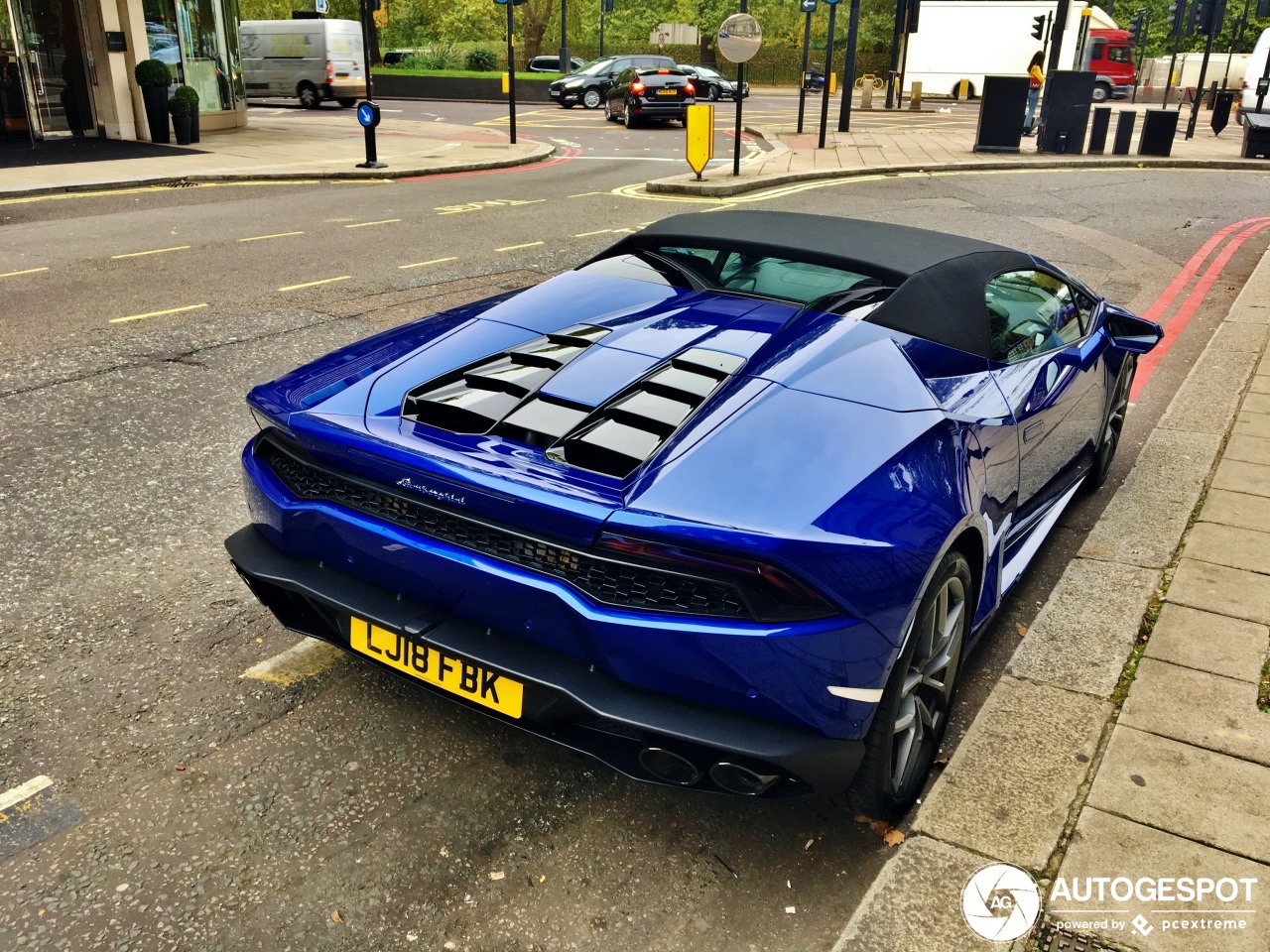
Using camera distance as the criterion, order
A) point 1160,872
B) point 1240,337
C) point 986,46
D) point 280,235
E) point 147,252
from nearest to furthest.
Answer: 1. point 1160,872
2. point 1240,337
3. point 147,252
4. point 280,235
5. point 986,46

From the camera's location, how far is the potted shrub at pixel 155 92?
19.1 meters

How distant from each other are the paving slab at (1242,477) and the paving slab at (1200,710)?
174cm

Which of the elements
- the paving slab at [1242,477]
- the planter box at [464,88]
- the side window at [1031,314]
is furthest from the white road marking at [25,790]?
the planter box at [464,88]

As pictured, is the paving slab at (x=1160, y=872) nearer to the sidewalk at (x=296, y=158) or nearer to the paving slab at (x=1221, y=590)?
the paving slab at (x=1221, y=590)

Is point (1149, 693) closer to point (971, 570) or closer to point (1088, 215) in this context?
point (971, 570)

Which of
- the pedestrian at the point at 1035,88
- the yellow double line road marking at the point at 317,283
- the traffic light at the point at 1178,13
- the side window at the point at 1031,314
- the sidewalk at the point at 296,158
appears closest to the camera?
the side window at the point at 1031,314

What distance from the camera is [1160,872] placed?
8.32 ft

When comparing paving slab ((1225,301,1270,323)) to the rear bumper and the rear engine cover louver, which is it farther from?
the rear bumper

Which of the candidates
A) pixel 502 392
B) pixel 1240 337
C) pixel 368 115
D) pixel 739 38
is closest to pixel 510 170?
pixel 368 115

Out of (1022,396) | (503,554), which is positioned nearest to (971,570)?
(1022,396)

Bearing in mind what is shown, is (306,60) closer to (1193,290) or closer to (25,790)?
(1193,290)

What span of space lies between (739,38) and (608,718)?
15.4 metres

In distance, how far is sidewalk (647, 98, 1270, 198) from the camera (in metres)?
16.6

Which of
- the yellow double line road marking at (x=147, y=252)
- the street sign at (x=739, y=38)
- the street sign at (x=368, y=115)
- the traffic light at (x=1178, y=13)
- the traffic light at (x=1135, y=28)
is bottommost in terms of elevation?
the yellow double line road marking at (x=147, y=252)
